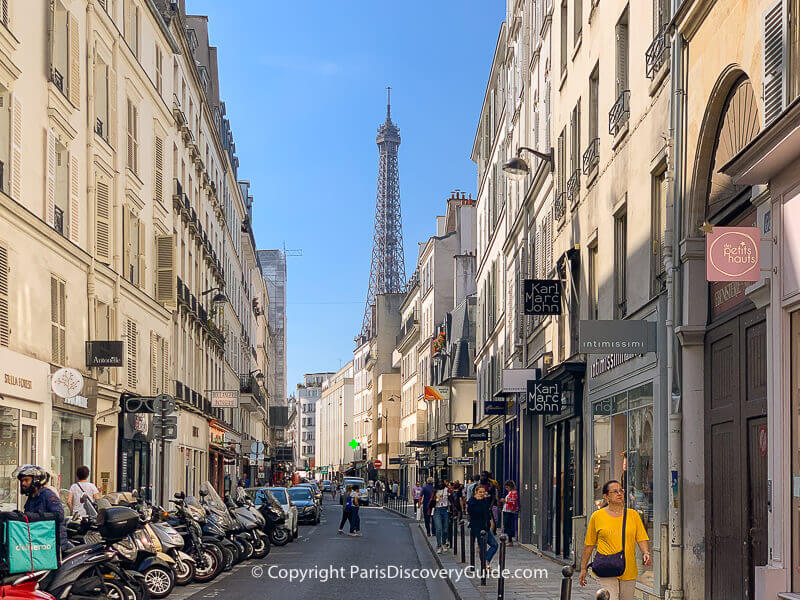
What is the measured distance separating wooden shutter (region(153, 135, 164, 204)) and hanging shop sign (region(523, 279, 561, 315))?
1374cm

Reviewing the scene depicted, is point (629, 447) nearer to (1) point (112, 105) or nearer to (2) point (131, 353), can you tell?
(1) point (112, 105)

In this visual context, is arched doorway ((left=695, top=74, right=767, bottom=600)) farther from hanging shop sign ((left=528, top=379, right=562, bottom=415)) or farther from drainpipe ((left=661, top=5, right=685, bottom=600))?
hanging shop sign ((left=528, top=379, right=562, bottom=415))

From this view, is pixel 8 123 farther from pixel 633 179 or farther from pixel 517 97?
pixel 517 97

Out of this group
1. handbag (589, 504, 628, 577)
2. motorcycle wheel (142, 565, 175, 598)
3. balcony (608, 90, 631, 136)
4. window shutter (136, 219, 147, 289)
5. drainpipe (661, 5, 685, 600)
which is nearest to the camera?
handbag (589, 504, 628, 577)

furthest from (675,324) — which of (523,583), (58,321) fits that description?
(58,321)

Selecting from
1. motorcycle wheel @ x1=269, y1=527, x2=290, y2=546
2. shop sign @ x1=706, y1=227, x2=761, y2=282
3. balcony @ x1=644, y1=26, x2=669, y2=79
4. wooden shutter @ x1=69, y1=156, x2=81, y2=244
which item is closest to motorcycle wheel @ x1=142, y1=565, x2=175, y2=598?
shop sign @ x1=706, y1=227, x2=761, y2=282

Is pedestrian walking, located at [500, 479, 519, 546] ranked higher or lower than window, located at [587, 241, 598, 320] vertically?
lower

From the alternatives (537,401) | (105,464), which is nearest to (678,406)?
(537,401)

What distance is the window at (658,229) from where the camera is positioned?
15977mm

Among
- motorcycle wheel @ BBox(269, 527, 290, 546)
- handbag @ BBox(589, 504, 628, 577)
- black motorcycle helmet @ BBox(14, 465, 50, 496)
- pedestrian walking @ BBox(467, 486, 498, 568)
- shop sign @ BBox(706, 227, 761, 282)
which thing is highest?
shop sign @ BBox(706, 227, 761, 282)

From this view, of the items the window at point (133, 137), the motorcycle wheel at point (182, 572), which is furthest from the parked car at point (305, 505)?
the motorcycle wheel at point (182, 572)

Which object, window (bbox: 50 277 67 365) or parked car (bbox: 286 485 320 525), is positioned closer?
window (bbox: 50 277 67 365)

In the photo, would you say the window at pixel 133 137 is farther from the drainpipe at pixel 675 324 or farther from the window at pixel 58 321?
the drainpipe at pixel 675 324

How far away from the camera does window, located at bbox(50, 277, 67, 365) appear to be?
22688 mm
